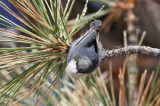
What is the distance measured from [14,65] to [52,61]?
6 cm

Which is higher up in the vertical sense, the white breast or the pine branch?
the white breast

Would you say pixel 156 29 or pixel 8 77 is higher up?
pixel 8 77

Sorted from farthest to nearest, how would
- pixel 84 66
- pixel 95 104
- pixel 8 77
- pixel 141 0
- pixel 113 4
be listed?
pixel 141 0
pixel 113 4
pixel 8 77
pixel 95 104
pixel 84 66

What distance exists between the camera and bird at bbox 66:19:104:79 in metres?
0.30

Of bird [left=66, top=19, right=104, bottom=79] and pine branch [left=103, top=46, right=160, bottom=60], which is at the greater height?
bird [left=66, top=19, right=104, bottom=79]

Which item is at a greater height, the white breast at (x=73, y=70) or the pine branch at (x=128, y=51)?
the white breast at (x=73, y=70)

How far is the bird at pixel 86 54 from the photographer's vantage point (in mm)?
298

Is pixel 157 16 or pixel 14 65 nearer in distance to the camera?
pixel 14 65

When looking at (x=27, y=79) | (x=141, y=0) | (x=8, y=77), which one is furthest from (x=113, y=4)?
(x=27, y=79)

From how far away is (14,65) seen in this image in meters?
0.35

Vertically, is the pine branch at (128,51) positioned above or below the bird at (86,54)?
below

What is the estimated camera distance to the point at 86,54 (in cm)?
31

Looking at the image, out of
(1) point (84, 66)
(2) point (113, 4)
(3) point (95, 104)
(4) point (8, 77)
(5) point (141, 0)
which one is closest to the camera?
(1) point (84, 66)

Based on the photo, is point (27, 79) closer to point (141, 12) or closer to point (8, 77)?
point (8, 77)
